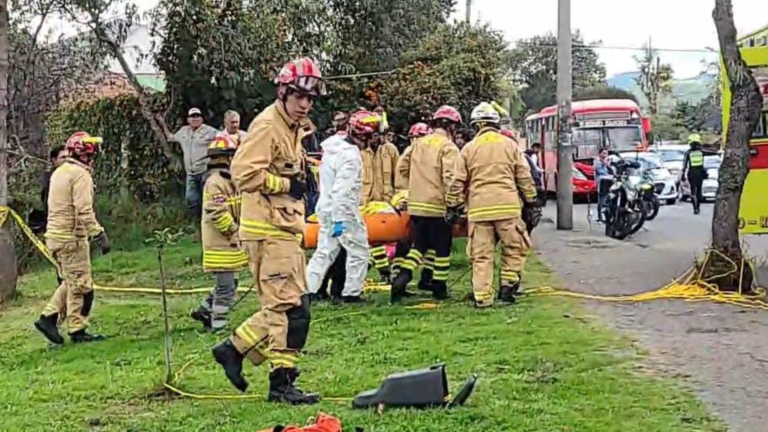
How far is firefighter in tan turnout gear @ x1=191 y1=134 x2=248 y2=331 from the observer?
10250mm

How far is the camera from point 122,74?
2258 centimetres

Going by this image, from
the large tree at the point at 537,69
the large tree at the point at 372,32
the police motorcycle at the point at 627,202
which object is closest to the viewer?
the police motorcycle at the point at 627,202

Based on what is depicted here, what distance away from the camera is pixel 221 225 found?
402 inches

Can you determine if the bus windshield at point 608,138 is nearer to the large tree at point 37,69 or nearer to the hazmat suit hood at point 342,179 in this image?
the large tree at point 37,69

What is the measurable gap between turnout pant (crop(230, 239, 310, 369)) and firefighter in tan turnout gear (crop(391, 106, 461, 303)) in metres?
4.46

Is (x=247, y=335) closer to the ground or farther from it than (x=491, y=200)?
closer to the ground

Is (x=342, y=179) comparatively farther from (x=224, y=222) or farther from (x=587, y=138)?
(x=587, y=138)

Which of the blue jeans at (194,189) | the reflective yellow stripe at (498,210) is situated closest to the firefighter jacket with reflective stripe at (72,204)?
the reflective yellow stripe at (498,210)

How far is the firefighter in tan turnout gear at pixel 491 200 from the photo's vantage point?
11148 millimetres

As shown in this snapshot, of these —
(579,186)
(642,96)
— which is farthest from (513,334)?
(642,96)

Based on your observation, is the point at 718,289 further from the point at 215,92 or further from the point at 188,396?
the point at 215,92

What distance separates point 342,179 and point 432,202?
3.37 ft

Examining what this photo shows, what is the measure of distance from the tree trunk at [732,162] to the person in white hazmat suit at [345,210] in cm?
353

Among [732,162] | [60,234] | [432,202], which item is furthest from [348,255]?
[732,162]
